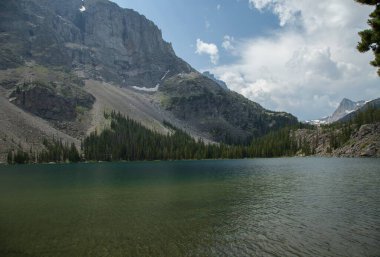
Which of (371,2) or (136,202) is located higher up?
(371,2)

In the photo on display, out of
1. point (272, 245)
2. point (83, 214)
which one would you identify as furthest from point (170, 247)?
point (83, 214)

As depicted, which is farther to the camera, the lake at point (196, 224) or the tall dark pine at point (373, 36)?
the lake at point (196, 224)

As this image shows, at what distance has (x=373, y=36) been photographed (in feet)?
61.0

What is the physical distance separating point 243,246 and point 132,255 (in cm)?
980

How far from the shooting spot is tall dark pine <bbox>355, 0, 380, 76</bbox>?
1809 cm

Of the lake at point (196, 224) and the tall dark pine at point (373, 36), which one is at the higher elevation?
the tall dark pine at point (373, 36)

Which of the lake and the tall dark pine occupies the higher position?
the tall dark pine

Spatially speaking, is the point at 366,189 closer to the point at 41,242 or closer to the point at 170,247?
the point at 170,247

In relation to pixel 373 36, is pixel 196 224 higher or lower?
lower

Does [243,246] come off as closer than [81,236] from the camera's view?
Yes

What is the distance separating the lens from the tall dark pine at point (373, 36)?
59.4 ft

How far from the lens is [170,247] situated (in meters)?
31.1

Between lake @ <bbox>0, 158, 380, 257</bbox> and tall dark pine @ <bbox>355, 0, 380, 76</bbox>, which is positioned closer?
tall dark pine @ <bbox>355, 0, 380, 76</bbox>

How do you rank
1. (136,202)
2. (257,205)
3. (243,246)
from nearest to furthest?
(243,246) < (257,205) < (136,202)
